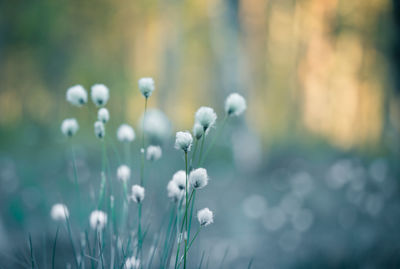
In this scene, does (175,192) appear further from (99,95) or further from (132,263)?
(99,95)

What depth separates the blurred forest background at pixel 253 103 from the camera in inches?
140

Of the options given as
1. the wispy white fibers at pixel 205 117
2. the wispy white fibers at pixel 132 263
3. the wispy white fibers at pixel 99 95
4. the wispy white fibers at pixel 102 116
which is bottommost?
the wispy white fibers at pixel 132 263

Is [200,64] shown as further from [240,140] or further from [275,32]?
[240,140]

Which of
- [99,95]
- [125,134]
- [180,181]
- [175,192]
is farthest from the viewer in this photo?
[125,134]

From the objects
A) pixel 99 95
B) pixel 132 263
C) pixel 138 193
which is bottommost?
pixel 132 263

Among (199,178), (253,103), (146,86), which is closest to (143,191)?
(199,178)

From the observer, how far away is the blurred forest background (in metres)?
3.55

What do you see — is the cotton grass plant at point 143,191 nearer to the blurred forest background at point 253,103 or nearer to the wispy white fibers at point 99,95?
the wispy white fibers at point 99,95

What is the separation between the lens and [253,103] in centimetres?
570

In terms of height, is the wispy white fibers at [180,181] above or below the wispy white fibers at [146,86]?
below

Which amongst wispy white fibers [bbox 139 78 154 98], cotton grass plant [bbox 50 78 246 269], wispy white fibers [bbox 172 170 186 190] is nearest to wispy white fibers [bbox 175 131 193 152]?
cotton grass plant [bbox 50 78 246 269]

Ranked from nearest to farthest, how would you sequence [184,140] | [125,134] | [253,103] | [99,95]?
[184,140] < [99,95] < [125,134] < [253,103]

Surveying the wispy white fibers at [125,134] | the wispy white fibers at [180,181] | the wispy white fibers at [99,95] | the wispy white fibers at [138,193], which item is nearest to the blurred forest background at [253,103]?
the wispy white fibers at [125,134]

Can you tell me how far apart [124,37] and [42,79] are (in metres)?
3.35
